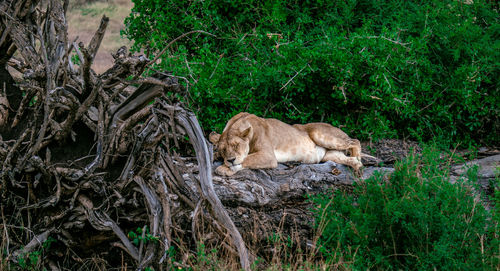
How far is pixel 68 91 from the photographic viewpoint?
5.42 m

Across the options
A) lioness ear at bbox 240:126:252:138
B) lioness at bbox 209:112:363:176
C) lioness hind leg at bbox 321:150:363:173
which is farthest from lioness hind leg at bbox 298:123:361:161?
lioness ear at bbox 240:126:252:138

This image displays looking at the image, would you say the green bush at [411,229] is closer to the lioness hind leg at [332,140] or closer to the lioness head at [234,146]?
the lioness head at [234,146]

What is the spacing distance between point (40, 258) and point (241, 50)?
5705mm

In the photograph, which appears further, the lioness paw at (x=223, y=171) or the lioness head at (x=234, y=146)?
the lioness head at (x=234, y=146)

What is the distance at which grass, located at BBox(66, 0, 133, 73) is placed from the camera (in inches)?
745

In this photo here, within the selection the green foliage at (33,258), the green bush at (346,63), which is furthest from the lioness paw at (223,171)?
the green foliage at (33,258)

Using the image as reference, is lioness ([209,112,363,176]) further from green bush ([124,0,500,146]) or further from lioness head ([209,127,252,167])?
green bush ([124,0,500,146])

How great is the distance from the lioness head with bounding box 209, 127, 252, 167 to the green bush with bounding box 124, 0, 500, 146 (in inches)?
58.4

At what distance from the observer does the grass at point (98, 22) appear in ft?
62.1

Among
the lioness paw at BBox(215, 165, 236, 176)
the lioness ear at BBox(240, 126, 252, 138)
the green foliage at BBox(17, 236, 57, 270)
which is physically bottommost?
the green foliage at BBox(17, 236, 57, 270)

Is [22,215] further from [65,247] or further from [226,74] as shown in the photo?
[226,74]

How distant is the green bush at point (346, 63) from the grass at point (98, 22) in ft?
25.1

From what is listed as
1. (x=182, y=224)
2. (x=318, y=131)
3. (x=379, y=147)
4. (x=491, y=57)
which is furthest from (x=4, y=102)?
(x=491, y=57)

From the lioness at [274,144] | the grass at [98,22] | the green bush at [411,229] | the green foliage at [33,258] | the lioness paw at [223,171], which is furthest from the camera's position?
the grass at [98,22]
